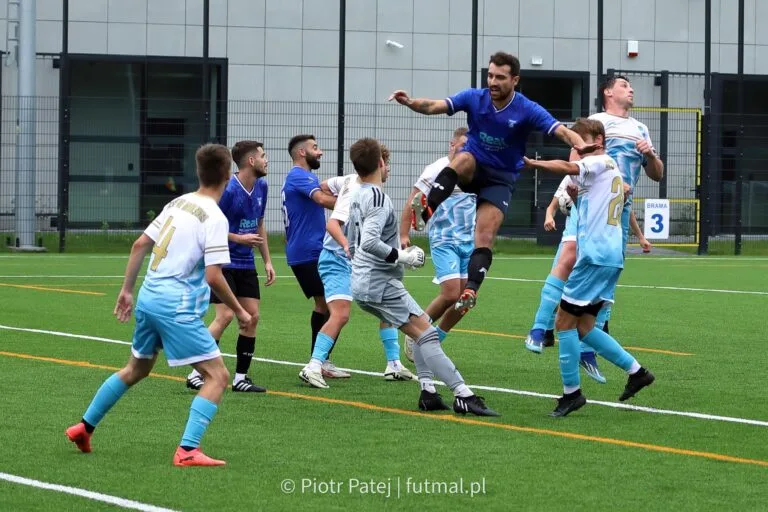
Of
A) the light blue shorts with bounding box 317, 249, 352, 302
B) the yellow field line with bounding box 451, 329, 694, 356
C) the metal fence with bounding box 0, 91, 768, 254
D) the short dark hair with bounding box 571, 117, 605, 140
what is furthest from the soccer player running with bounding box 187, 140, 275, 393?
the metal fence with bounding box 0, 91, 768, 254

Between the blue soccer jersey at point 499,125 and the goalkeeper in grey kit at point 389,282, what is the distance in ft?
3.34

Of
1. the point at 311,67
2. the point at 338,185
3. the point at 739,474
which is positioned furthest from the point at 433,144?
the point at 739,474

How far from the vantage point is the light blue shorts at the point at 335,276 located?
10.8m

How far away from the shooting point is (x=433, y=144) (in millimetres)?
29547

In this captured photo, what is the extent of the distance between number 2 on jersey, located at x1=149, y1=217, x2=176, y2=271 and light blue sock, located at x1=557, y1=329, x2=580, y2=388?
3024 millimetres

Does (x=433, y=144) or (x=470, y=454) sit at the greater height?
(x=433, y=144)

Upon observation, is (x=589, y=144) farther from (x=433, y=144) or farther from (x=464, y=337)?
(x=433, y=144)

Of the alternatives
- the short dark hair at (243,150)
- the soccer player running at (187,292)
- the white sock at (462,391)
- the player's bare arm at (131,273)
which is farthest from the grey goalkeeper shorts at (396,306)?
the player's bare arm at (131,273)

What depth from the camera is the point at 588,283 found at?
30.3 ft

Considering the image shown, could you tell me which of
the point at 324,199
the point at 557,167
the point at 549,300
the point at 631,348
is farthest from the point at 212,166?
the point at 631,348

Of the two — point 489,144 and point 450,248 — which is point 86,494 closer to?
point 489,144

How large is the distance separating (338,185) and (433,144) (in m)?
18.3

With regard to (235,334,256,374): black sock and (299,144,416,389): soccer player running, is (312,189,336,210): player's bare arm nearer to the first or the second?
(299,144,416,389): soccer player running

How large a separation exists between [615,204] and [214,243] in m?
3.16
